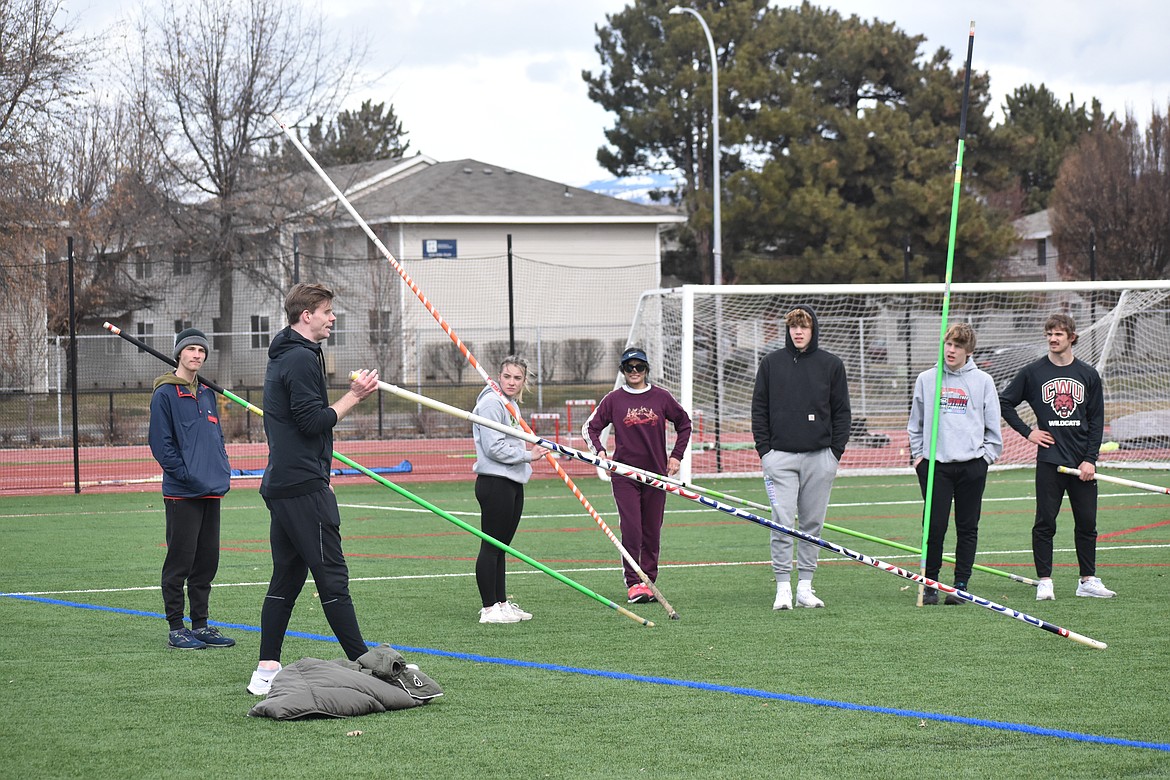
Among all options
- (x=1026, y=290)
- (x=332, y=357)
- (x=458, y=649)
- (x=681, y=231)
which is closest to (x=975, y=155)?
(x=681, y=231)

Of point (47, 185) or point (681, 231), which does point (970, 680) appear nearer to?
point (47, 185)

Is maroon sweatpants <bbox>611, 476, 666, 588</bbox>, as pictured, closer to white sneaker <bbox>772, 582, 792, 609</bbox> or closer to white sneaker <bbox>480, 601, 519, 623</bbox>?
white sneaker <bbox>772, 582, 792, 609</bbox>

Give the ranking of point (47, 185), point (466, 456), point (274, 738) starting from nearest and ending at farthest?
point (274, 738)
point (466, 456)
point (47, 185)

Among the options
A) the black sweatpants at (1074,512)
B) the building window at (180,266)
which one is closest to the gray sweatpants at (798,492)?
the black sweatpants at (1074,512)

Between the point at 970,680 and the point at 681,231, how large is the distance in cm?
3832

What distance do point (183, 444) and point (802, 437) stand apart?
393 cm

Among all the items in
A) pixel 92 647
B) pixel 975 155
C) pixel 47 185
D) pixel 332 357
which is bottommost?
pixel 92 647

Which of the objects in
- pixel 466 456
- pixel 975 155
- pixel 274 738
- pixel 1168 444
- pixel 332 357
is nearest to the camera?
pixel 274 738

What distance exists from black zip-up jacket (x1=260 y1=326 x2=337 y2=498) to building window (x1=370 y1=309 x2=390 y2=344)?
19454 mm

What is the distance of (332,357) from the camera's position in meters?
27.0

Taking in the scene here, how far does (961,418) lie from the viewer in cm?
888

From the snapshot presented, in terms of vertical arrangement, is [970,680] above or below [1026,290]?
below

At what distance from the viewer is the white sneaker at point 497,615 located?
8.21m

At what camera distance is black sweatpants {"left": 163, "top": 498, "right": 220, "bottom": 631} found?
7672mm
